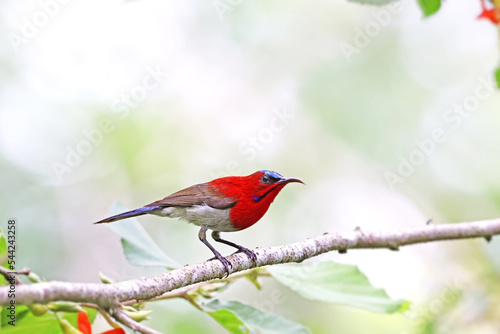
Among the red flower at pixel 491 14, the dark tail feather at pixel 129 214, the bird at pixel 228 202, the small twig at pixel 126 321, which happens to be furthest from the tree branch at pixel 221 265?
the red flower at pixel 491 14

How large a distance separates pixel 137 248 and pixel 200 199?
497mm

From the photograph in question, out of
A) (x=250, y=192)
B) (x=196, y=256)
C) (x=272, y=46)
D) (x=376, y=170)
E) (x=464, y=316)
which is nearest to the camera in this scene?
(x=250, y=192)

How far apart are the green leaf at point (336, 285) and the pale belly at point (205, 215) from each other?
39cm

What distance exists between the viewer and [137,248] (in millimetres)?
2721

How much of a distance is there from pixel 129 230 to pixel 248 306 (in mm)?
708

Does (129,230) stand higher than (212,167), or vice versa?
(129,230)

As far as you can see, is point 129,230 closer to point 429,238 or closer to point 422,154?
point 429,238

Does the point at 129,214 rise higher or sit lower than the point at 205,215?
higher

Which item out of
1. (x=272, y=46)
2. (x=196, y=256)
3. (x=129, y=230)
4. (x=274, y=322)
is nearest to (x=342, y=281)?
(x=274, y=322)

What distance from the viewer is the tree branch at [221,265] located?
1489mm

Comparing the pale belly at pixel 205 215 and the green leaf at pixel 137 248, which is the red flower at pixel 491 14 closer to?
the pale belly at pixel 205 215

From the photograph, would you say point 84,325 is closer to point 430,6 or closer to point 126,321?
point 126,321

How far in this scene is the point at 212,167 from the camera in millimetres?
8539

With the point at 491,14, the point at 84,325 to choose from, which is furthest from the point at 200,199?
the point at 491,14
